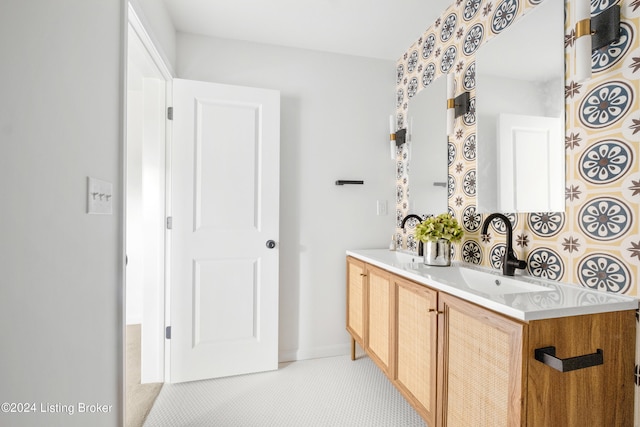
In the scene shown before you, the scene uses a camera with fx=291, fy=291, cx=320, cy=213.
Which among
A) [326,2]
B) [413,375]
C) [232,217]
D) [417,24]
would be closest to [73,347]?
[232,217]

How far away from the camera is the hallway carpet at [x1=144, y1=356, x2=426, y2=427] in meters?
1.63

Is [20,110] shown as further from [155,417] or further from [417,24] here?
[417,24]

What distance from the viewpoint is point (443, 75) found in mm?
1930

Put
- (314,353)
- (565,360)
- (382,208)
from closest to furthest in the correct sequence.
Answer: (565,360), (314,353), (382,208)

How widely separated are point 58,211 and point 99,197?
0.23m

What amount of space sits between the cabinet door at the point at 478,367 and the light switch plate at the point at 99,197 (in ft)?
4.49

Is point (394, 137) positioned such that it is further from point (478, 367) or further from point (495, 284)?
point (478, 367)

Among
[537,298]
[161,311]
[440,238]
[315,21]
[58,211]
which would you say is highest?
[315,21]

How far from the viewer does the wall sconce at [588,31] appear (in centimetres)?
104

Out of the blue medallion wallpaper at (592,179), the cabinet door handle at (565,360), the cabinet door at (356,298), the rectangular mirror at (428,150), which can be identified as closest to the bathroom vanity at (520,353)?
the cabinet door handle at (565,360)

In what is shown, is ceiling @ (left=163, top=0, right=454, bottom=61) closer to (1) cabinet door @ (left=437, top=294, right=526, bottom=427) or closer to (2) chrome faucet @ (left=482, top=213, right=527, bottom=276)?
(2) chrome faucet @ (left=482, top=213, right=527, bottom=276)

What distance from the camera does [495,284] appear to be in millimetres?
1363

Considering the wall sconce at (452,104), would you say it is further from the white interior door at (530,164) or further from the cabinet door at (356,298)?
the cabinet door at (356,298)

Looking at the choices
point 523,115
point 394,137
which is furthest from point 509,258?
point 394,137
